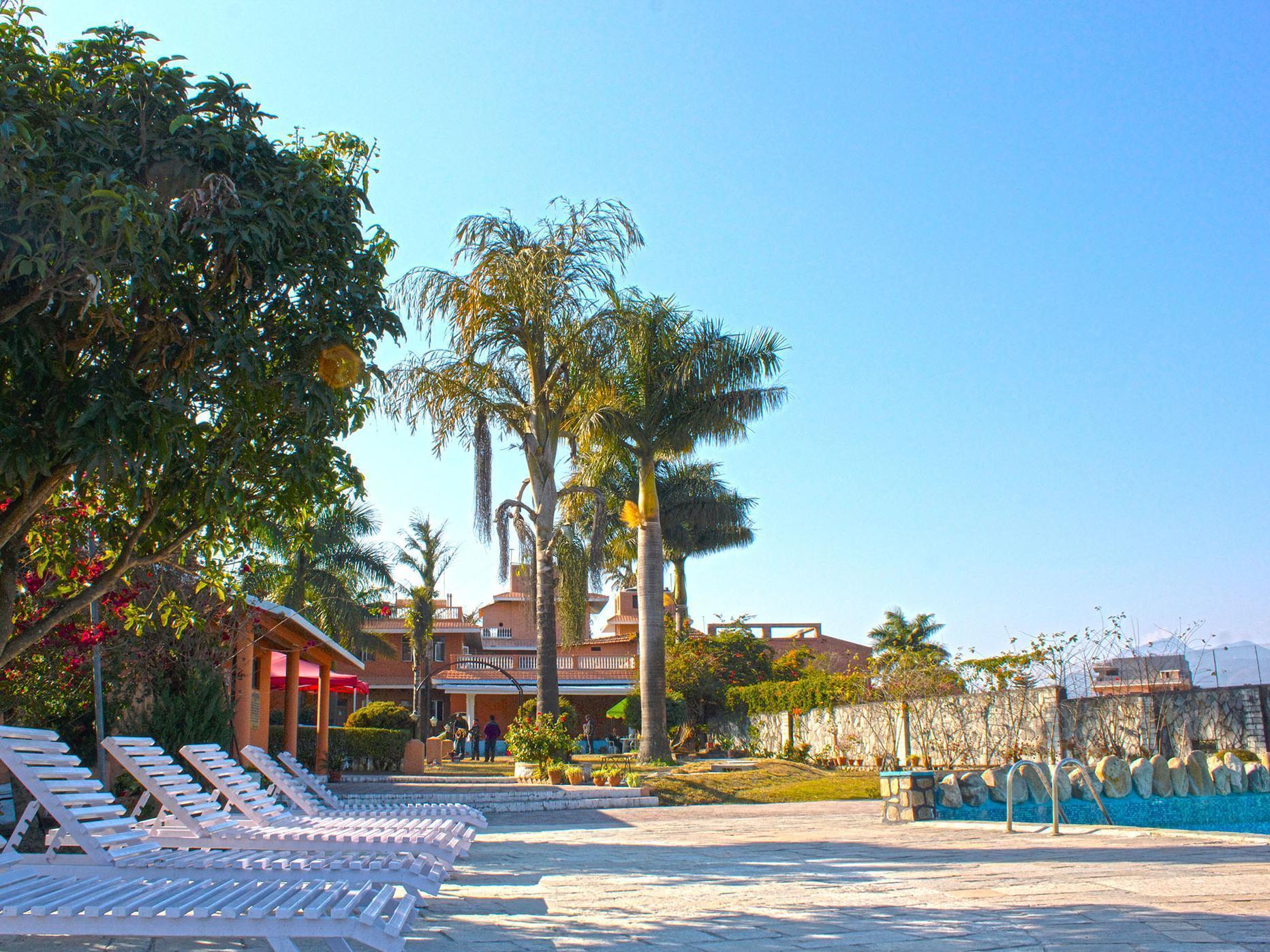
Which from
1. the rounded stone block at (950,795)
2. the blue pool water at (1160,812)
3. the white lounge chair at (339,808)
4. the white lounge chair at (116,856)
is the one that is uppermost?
the white lounge chair at (116,856)

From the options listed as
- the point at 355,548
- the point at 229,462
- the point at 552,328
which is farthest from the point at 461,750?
the point at 229,462

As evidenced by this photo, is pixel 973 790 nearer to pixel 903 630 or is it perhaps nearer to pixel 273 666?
pixel 273 666

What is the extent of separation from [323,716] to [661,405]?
9.48m

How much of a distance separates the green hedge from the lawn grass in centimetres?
651

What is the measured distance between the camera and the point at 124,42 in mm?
5508

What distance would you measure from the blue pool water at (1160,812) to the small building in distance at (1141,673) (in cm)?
718

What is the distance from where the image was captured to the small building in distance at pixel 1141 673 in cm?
2036

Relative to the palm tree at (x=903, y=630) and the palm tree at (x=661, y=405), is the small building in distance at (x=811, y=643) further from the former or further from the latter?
the palm tree at (x=661, y=405)

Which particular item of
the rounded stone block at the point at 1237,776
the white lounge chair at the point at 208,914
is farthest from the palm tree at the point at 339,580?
the white lounge chair at the point at 208,914

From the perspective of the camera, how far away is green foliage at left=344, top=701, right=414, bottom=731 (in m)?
27.2

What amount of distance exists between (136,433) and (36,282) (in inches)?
32.7

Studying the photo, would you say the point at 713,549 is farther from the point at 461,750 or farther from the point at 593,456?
the point at 593,456

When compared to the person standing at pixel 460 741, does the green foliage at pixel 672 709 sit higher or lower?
higher

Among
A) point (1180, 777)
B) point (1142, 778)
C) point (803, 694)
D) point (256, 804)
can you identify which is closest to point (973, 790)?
point (1142, 778)
